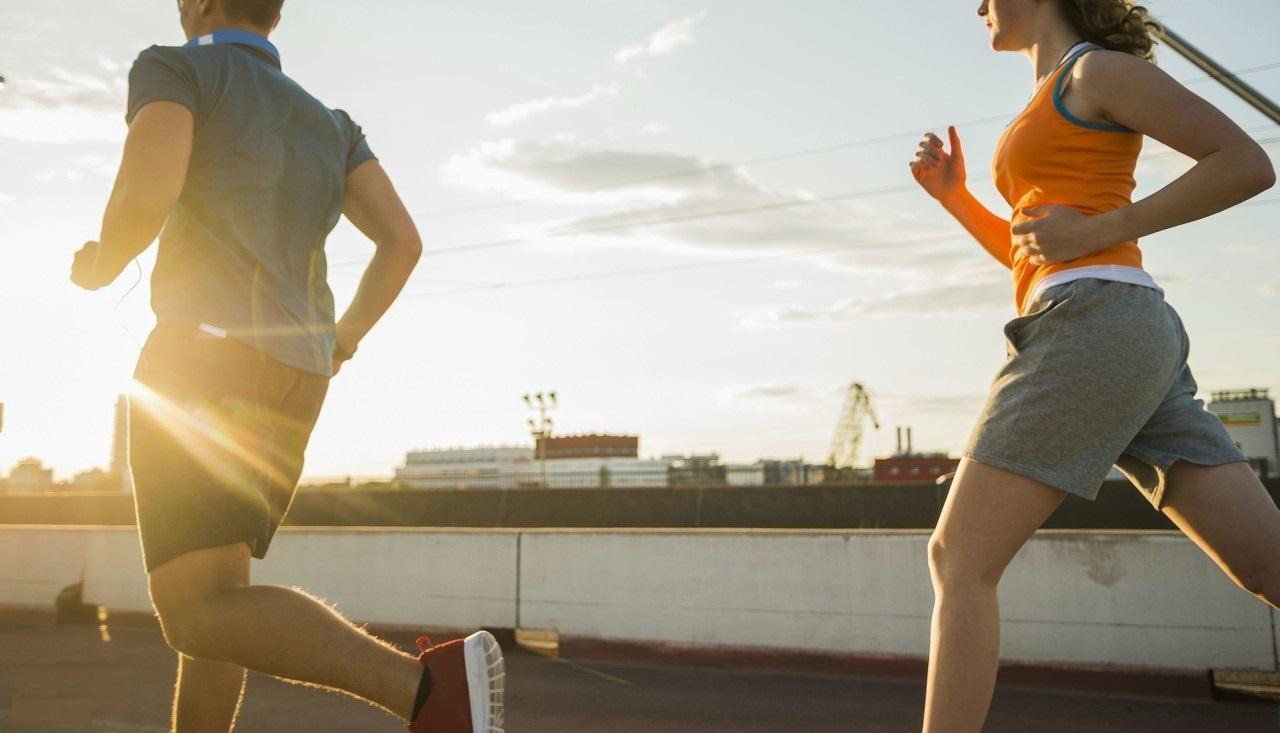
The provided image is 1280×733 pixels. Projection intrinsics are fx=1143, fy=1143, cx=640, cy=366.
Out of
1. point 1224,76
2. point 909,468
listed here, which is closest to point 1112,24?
point 1224,76

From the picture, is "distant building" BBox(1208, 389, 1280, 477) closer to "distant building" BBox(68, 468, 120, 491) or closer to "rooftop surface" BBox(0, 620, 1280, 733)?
"rooftop surface" BBox(0, 620, 1280, 733)

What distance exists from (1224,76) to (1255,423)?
35.4m

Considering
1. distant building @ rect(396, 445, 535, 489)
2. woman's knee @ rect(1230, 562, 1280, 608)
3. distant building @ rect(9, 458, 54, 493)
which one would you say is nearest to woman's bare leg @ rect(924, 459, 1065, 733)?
woman's knee @ rect(1230, 562, 1280, 608)

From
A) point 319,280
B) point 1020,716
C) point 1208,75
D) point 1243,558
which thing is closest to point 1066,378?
point 1243,558

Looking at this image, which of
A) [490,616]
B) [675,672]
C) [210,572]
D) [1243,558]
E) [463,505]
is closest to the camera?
[210,572]

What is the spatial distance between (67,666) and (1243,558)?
22.8ft

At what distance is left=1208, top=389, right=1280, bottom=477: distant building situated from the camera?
136 ft

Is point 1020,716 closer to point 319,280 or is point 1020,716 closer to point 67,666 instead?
point 319,280

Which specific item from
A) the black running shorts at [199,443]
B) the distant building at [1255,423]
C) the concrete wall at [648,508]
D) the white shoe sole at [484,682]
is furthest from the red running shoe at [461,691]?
the distant building at [1255,423]

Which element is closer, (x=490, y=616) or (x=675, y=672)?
(x=675, y=672)

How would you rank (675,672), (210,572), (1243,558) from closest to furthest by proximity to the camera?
1. (210,572)
2. (1243,558)
3. (675,672)

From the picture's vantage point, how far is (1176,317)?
2557 mm

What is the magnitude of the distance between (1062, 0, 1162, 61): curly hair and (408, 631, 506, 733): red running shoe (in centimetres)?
193

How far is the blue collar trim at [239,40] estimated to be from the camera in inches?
99.2
